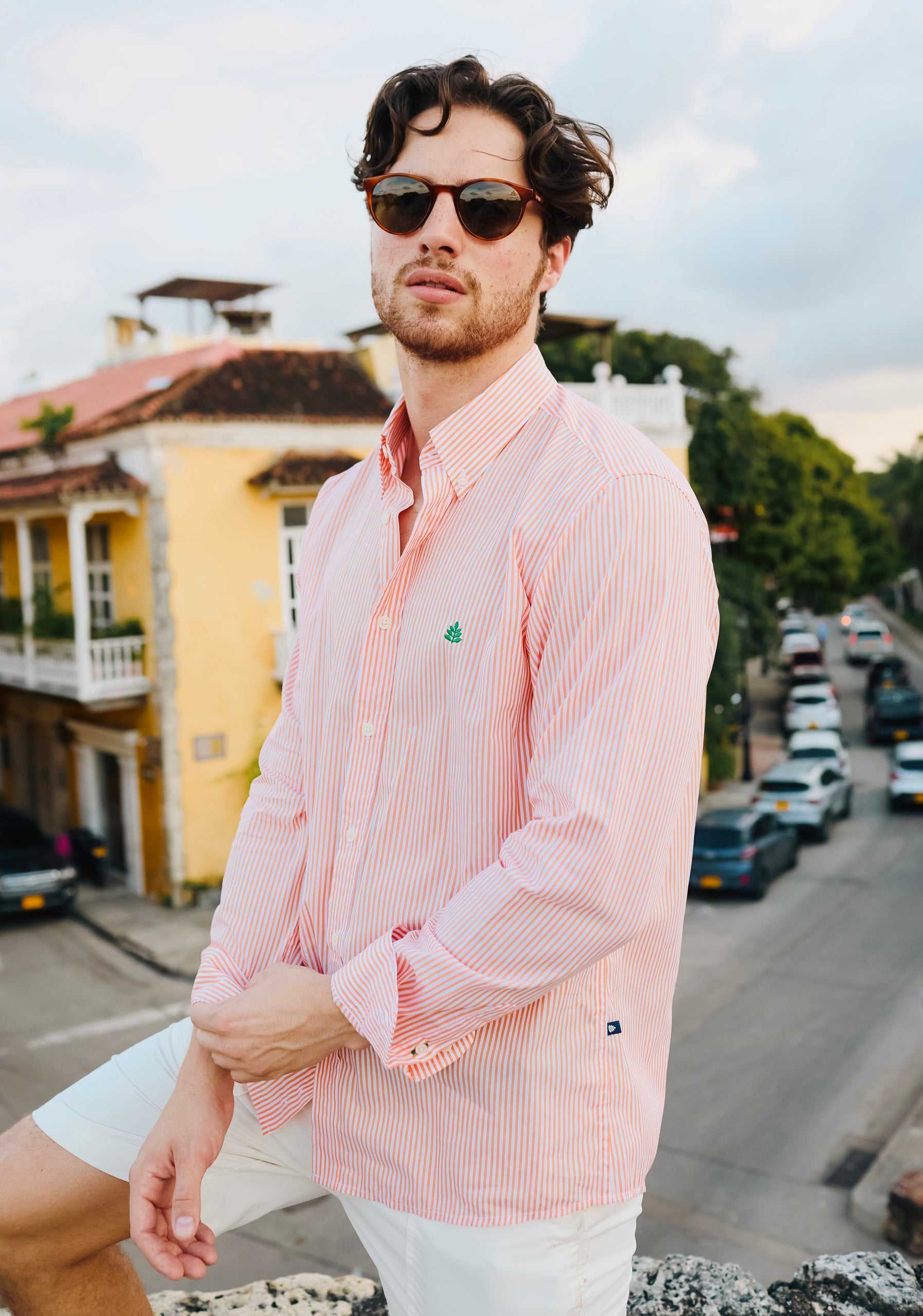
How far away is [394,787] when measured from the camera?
1910 mm

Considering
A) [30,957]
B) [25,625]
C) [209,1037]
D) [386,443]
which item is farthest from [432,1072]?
[25,625]

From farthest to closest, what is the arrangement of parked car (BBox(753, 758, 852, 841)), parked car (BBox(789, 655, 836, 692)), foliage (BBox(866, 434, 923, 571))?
foliage (BBox(866, 434, 923, 571)) < parked car (BBox(789, 655, 836, 692)) < parked car (BBox(753, 758, 852, 841))

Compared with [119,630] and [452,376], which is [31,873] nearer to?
[119,630]

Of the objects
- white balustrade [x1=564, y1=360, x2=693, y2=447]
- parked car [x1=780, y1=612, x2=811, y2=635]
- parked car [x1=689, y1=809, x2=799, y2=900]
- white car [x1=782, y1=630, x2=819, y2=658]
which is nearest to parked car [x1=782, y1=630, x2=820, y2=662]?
white car [x1=782, y1=630, x2=819, y2=658]

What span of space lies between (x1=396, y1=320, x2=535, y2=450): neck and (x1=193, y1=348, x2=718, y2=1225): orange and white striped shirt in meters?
0.03

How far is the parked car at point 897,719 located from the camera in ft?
97.3

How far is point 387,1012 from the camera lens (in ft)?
5.44

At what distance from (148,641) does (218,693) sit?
1.31 meters

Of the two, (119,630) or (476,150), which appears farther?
(119,630)

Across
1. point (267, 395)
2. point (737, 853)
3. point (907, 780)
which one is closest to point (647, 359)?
point (907, 780)

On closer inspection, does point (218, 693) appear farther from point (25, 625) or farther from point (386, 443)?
point (386, 443)

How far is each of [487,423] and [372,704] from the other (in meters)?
0.54

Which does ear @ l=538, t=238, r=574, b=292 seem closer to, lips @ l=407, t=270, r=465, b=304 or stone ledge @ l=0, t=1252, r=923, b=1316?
lips @ l=407, t=270, r=465, b=304

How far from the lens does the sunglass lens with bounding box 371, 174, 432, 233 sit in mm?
2018
